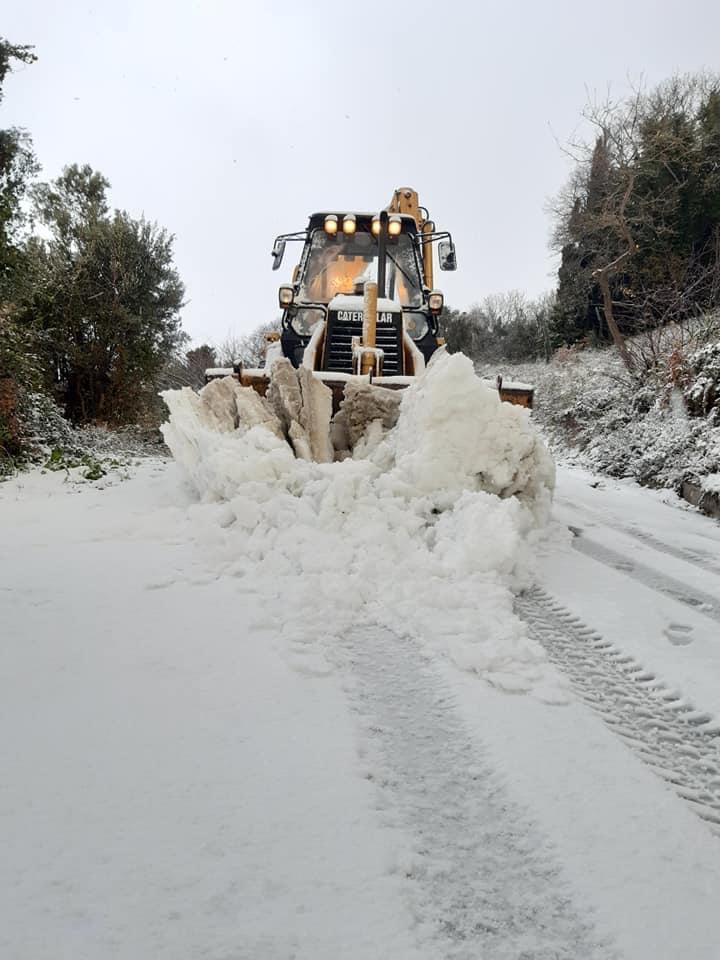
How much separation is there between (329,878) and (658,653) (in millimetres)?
1694

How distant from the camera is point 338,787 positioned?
141 centimetres

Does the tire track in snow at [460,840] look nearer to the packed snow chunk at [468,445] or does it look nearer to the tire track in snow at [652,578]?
the tire track in snow at [652,578]

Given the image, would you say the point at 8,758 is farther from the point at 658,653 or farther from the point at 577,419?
the point at 577,419

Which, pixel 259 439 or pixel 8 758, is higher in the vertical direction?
pixel 259 439

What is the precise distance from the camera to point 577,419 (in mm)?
10984

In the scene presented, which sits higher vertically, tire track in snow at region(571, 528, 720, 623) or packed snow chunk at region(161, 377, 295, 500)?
packed snow chunk at region(161, 377, 295, 500)

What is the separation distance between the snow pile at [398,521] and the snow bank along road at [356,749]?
22 mm

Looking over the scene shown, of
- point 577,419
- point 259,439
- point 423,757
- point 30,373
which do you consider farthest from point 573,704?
point 577,419

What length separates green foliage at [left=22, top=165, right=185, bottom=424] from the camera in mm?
9781

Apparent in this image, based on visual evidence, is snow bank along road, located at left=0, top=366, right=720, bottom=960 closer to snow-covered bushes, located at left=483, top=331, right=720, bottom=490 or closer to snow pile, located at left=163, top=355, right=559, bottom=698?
snow pile, located at left=163, top=355, right=559, bottom=698

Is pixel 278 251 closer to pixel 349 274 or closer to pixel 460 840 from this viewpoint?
pixel 349 274

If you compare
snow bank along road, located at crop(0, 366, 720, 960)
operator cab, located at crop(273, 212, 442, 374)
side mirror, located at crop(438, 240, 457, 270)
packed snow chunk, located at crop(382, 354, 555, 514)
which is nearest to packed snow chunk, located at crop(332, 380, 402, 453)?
packed snow chunk, located at crop(382, 354, 555, 514)

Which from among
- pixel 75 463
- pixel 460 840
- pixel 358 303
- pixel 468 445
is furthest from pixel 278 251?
pixel 460 840

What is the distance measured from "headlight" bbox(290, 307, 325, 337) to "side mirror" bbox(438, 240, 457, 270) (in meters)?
1.61
